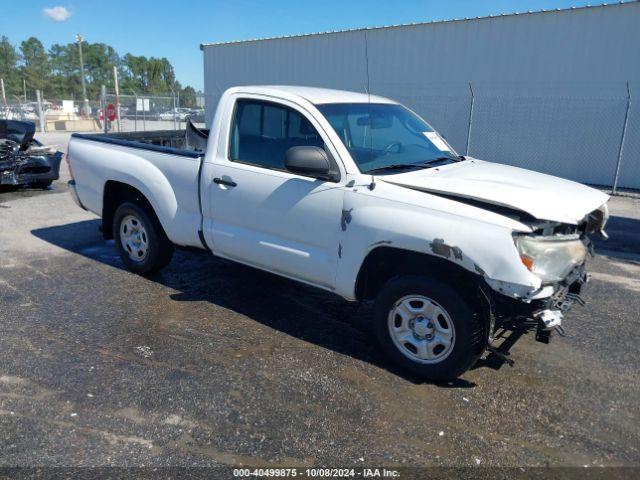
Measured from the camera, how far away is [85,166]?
230 inches

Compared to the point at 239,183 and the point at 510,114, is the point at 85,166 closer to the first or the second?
the point at 239,183

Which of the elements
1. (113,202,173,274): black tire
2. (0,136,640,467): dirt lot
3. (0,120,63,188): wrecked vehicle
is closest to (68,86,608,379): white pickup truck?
(113,202,173,274): black tire

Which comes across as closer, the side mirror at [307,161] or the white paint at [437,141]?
the side mirror at [307,161]

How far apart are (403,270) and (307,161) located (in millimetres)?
1041

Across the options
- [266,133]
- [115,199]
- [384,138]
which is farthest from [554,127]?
[115,199]

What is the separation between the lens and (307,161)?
373 centimetres

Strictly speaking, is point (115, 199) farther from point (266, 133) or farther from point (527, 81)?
point (527, 81)

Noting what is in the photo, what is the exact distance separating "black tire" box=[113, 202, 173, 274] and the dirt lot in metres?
0.19

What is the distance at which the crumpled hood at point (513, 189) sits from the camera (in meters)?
3.25

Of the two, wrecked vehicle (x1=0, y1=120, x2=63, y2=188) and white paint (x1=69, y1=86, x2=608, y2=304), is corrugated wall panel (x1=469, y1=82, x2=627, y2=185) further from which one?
wrecked vehicle (x1=0, y1=120, x2=63, y2=188)

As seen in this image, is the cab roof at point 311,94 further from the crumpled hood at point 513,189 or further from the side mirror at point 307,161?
the crumpled hood at point 513,189

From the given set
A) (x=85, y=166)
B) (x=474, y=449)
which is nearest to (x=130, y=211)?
(x=85, y=166)

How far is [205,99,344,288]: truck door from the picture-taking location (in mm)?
3924

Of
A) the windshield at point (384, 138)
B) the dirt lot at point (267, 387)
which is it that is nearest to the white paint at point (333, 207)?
the windshield at point (384, 138)
